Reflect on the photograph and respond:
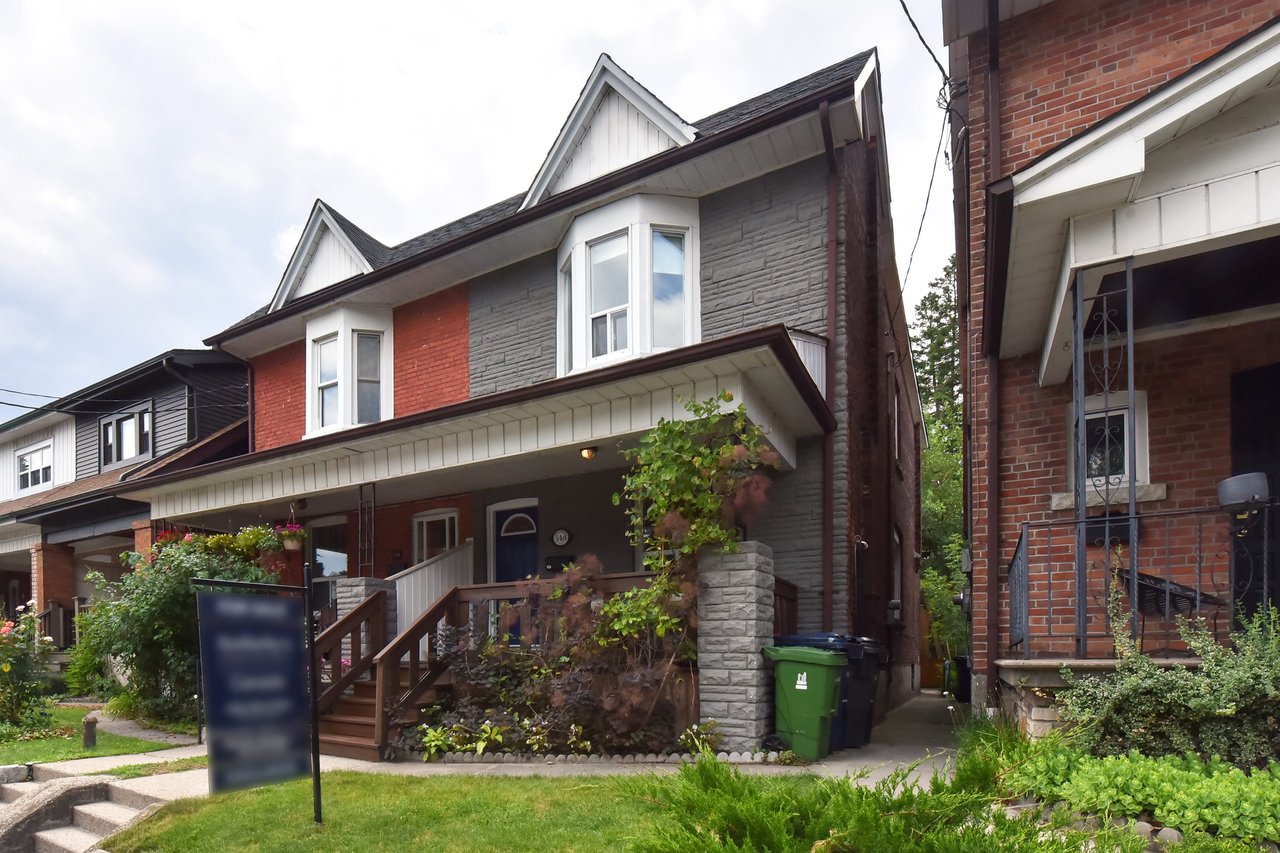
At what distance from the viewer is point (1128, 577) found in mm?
5719

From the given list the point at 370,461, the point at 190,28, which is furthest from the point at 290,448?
the point at 190,28

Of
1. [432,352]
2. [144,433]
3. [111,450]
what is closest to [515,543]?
[432,352]

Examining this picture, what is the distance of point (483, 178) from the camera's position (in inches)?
1693

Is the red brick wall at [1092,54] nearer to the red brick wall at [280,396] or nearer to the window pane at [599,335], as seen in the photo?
the window pane at [599,335]

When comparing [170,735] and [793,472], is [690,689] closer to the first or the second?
[793,472]

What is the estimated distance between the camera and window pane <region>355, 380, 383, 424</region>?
548 inches

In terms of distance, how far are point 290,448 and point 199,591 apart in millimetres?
6398

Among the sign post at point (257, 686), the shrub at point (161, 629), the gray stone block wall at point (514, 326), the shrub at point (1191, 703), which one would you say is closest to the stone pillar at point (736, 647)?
the shrub at point (1191, 703)

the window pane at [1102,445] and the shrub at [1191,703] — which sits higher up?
the window pane at [1102,445]

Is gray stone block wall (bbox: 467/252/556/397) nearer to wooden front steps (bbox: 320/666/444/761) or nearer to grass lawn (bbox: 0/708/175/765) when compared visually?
wooden front steps (bbox: 320/666/444/761)

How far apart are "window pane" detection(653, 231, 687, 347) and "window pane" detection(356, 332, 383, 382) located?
220 inches

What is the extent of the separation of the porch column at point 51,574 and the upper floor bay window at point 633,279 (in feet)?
47.5

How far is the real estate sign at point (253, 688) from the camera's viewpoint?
477 centimetres

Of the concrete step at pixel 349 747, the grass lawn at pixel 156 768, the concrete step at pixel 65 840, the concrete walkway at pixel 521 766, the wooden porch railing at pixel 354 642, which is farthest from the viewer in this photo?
the wooden porch railing at pixel 354 642
